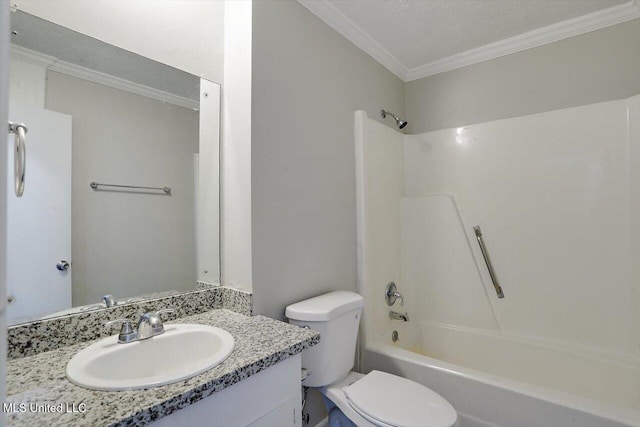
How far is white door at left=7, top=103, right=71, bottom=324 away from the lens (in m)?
0.94

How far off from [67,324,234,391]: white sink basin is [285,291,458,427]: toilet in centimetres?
42

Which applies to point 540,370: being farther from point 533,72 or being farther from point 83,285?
point 83,285

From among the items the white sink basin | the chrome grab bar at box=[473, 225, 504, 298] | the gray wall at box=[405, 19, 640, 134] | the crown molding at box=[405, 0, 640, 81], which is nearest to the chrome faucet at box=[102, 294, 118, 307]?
the white sink basin

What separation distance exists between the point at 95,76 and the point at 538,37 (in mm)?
2562

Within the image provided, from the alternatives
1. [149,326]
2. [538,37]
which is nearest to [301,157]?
[149,326]

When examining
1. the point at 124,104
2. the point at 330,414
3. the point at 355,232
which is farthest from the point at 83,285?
the point at 355,232

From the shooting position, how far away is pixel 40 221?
100 centimetres

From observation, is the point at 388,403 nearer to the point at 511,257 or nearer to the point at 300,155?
the point at 300,155

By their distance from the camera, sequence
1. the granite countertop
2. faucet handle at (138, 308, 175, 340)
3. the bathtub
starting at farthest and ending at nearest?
1. the bathtub
2. faucet handle at (138, 308, 175, 340)
3. the granite countertop

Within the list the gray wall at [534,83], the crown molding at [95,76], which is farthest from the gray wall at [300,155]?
the gray wall at [534,83]


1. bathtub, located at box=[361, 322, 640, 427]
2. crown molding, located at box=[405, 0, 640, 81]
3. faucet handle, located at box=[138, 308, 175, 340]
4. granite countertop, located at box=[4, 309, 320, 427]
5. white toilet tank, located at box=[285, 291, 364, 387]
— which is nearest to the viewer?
granite countertop, located at box=[4, 309, 320, 427]

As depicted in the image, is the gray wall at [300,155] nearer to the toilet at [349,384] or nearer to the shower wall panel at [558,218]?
the toilet at [349,384]

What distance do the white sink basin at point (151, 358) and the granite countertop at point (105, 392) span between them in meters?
0.02

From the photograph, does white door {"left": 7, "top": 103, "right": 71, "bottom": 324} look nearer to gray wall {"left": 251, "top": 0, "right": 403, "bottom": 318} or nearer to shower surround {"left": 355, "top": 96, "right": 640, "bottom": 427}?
gray wall {"left": 251, "top": 0, "right": 403, "bottom": 318}
